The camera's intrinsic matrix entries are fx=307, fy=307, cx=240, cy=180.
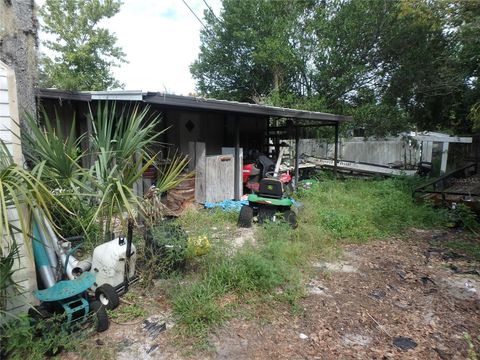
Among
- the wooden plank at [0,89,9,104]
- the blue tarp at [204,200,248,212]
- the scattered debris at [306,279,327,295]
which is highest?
the wooden plank at [0,89,9,104]

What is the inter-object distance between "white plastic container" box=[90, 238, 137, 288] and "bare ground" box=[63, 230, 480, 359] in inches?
19.0

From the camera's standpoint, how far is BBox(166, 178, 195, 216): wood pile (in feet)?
20.9

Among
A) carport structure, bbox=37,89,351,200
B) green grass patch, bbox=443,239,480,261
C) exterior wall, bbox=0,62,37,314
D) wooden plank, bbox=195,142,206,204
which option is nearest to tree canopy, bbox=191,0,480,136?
carport structure, bbox=37,89,351,200

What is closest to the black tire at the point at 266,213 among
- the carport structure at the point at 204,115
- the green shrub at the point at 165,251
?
the carport structure at the point at 204,115

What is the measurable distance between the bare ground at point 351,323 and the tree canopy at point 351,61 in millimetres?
9626

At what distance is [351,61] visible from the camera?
1587 cm

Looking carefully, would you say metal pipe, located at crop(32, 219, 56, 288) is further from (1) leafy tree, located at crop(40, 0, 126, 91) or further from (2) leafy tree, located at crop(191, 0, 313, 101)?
(1) leafy tree, located at crop(40, 0, 126, 91)

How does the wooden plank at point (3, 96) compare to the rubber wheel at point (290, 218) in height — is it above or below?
above

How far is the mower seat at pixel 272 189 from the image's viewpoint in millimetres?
5723

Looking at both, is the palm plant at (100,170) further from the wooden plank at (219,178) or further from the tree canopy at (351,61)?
the tree canopy at (351,61)

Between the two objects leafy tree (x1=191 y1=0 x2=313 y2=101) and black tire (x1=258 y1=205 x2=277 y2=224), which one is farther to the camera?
leafy tree (x1=191 y1=0 x2=313 y2=101)

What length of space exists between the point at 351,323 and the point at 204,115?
22.8 feet

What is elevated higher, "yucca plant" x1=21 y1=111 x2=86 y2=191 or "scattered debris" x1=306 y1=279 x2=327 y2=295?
"yucca plant" x1=21 y1=111 x2=86 y2=191

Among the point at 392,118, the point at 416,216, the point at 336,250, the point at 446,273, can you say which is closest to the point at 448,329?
the point at 446,273
